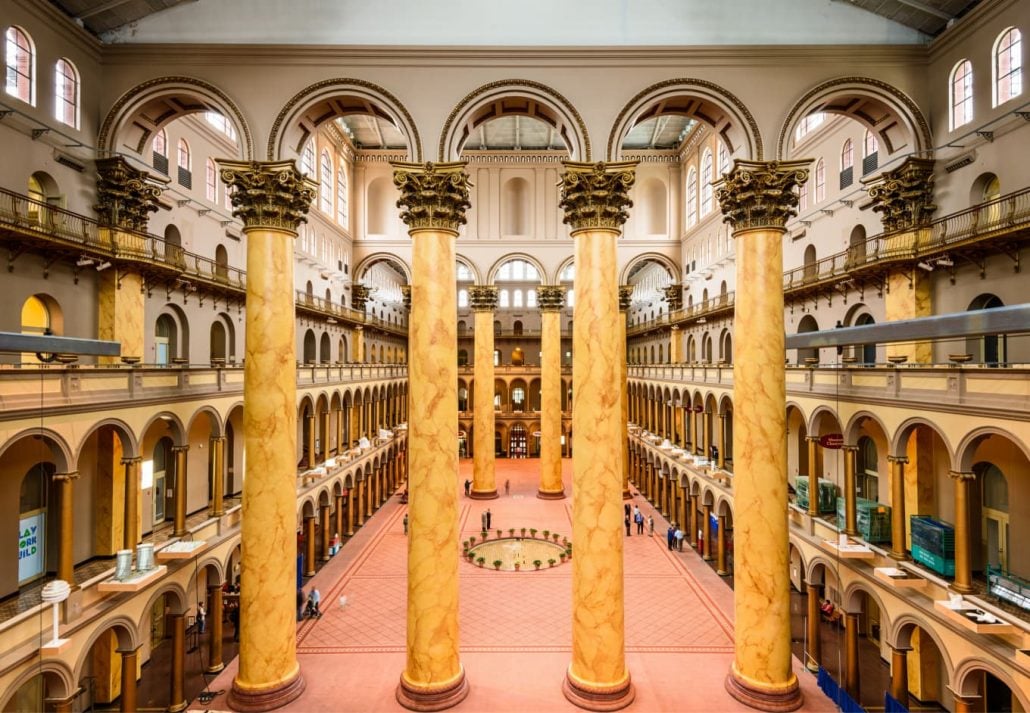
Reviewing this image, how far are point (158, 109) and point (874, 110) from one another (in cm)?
1516

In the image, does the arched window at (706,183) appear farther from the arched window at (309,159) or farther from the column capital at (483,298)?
the arched window at (309,159)

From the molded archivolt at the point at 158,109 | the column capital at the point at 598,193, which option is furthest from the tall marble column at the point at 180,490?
the column capital at the point at 598,193

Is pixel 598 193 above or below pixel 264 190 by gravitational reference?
below

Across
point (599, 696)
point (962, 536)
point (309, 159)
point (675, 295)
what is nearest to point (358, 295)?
point (309, 159)

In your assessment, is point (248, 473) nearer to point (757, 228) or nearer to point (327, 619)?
point (327, 619)

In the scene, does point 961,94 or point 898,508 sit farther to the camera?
point 961,94

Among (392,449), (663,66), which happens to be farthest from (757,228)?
(392,449)

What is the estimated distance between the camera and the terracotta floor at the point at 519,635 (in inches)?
417

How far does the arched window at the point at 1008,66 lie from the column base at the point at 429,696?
53.4 feet

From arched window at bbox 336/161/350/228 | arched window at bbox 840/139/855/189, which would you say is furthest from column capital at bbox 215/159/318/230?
arched window at bbox 336/161/350/228

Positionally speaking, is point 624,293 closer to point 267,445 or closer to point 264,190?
point 264,190

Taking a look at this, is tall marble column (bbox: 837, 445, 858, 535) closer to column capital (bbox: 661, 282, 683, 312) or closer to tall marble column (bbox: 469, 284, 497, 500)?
tall marble column (bbox: 469, 284, 497, 500)

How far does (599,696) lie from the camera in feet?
30.4

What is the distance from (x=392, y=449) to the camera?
32.7 metres
